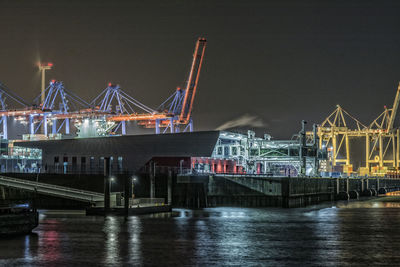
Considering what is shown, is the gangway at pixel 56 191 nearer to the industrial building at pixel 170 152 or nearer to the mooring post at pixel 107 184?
the mooring post at pixel 107 184

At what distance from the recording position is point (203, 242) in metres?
32.7

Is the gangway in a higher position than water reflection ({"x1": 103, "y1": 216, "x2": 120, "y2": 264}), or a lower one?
higher

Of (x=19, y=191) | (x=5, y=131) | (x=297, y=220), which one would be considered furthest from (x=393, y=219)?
(x=5, y=131)

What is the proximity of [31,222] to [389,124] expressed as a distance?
525ft

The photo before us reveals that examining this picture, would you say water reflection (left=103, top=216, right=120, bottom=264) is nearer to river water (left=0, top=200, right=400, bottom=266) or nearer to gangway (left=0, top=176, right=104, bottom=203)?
river water (left=0, top=200, right=400, bottom=266)

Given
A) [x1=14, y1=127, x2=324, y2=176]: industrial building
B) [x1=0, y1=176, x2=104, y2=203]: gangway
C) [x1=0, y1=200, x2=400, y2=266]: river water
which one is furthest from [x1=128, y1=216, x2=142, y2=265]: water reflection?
[x1=14, y1=127, x2=324, y2=176]: industrial building

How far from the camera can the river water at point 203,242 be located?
26.3m

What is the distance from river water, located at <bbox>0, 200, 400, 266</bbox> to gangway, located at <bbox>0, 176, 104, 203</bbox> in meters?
8.63

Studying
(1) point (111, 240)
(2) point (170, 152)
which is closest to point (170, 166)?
(2) point (170, 152)

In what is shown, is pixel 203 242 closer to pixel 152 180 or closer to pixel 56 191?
pixel 152 180


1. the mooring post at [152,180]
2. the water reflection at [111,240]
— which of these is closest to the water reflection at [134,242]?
the water reflection at [111,240]

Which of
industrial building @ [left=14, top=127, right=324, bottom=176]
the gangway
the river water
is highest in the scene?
industrial building @ [left=14, top=127, right=324, bottom=176]

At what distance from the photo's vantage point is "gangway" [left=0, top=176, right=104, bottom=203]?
188ft

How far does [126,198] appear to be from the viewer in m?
49.0
